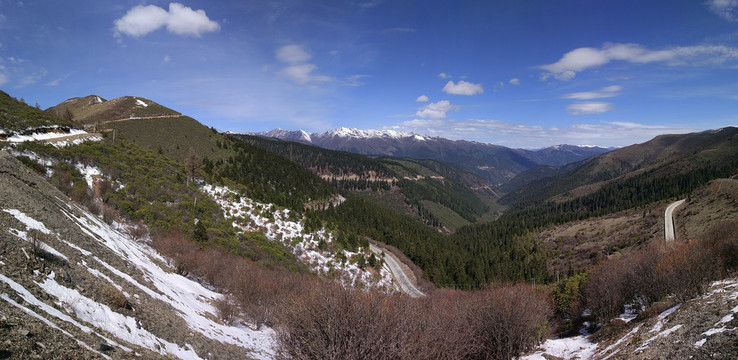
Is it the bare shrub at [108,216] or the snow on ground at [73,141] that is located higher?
the snow on ground at [73,141]

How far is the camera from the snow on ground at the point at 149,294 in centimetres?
898

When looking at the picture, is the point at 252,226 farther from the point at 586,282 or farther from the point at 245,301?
the point at 586,282

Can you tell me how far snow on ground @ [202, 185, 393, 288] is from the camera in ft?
136

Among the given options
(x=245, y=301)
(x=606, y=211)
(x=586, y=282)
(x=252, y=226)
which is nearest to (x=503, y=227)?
(x=606, y=211)

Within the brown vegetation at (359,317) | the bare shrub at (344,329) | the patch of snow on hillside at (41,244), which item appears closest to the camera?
the bare shrub at (344,329)

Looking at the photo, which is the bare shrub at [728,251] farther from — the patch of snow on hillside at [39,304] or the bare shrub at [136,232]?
the bare shrub at [136,232]

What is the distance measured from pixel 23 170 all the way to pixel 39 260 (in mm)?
11687

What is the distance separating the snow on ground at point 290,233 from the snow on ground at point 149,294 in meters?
20.0

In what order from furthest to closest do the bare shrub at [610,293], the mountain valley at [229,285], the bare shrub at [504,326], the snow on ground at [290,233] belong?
the snow on ground at [290,233], the bare shrub at [610,293], the bare shrub at [504,326], the mountain valley at [229,285]

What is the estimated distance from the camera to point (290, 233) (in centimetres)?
4481

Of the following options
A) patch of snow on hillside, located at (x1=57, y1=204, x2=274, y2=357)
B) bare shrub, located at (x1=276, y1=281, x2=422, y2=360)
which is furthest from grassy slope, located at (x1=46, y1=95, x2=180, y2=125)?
bare shrub, located at (x1=276, y1=281, x2=422, y2=360)

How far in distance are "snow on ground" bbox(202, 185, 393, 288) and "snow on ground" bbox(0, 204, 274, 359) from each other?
20.0 meters

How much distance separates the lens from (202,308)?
1705 cm

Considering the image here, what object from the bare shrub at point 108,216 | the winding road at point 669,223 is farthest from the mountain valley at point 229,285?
the winding road at point 669,223
